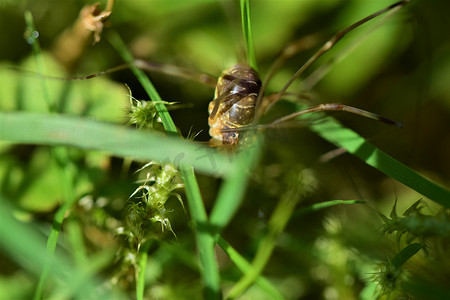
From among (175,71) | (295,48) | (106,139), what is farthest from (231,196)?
(295,48)

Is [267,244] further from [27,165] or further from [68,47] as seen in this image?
[68,47]

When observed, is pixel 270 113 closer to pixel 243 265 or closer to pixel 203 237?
pixel 243 265

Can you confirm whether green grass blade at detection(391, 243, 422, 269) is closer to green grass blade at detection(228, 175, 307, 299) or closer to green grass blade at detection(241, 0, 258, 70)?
green grass blade at detection(228, 175, 307, 299)

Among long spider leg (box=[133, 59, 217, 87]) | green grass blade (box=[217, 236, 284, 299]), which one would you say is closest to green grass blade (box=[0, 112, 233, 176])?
green grass blade (box=[217, 236, 284, 299])

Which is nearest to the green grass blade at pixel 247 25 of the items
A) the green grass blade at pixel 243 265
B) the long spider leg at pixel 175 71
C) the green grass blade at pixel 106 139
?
the long spider leg at pixel 175 71

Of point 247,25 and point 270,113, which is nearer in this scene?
point 247,25

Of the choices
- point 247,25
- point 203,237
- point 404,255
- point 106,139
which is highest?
point 247,25

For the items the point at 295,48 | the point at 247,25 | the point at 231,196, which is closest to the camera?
the point at 231,196
